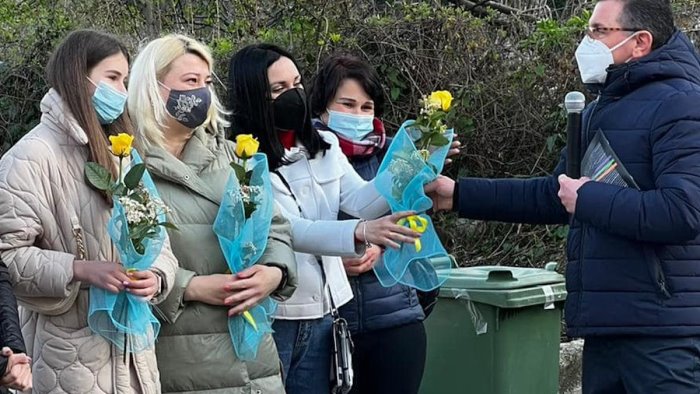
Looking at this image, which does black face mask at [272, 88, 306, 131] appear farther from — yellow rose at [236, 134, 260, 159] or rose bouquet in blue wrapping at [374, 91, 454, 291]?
yellow rose at [236, 134, 260, 159]

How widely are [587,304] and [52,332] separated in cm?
190

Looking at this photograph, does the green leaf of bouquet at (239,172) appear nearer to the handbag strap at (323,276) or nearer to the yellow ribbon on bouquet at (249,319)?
the yellow ribbon on bouquet at (249,319)

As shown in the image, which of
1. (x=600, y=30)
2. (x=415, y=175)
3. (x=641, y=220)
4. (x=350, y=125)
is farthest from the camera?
(x=350, y=125)

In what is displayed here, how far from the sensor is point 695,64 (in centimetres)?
407

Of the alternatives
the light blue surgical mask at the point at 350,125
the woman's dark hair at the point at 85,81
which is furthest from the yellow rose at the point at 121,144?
the light blue surgical mask at the point at 350,125

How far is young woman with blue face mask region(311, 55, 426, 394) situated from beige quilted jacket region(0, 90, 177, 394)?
1.05m

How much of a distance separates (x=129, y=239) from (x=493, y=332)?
2.75 m

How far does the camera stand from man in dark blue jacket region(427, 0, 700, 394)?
379 cm

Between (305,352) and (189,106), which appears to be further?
(305,352)

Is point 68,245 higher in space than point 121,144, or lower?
lower

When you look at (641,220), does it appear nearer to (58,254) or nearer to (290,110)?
(290,110)

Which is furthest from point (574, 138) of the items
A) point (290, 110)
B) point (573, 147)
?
point (290, 110)

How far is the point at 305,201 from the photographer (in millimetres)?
4344

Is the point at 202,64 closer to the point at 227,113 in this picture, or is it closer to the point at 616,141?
the point at 227,113
